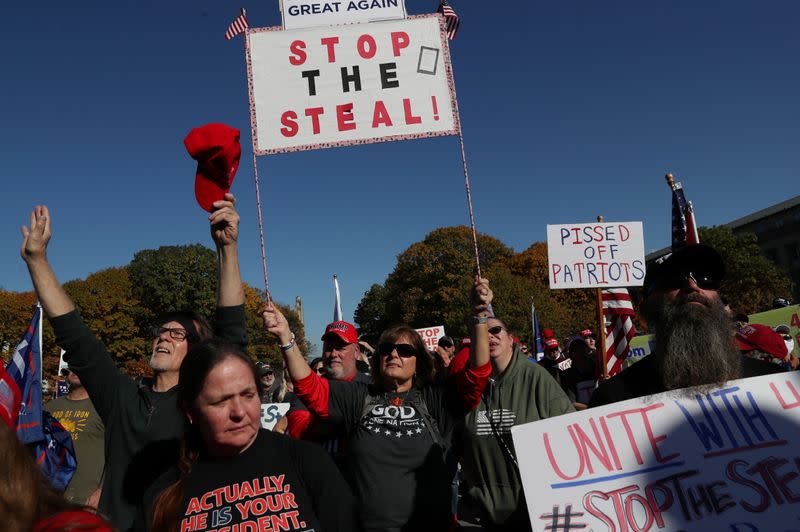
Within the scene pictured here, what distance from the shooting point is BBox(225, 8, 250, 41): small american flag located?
4.46 metres

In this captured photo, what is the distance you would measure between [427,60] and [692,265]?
8.59 feet

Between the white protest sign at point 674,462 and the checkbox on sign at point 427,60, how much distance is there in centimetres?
296

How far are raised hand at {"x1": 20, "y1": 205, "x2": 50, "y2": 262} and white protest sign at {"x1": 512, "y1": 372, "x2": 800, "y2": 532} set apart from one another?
2.21 meters

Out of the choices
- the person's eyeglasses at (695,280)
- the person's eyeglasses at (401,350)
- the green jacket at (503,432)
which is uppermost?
the person's eyeglasses at (695,280)

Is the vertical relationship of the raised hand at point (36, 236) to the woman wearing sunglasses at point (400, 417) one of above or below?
above

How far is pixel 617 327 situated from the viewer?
28.3 ft

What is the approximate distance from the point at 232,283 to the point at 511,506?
2.18 m

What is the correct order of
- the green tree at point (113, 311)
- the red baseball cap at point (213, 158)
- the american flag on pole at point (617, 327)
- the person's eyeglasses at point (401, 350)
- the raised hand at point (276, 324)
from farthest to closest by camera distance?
the green tree at point (113, 311)
the american flag on pole at point (617, 327)
the person's eyeglasses at point (401, 350)
the raised hand at point (276, 324)
the red baseball cap at point (213, 158)

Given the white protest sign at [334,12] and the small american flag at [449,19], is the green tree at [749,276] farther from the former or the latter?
the white protest sign at [334,12]

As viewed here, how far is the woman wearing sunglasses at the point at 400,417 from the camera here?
10.1 ft

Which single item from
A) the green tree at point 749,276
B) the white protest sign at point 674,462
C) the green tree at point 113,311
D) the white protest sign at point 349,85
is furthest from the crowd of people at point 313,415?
the green tree at point 113,311

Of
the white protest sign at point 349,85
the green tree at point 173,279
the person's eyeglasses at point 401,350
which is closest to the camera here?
the person's eyeglasses at point 401,350

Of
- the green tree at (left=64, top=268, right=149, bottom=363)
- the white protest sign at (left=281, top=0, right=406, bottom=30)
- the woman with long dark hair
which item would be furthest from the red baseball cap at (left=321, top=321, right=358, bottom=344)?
the green tree at (left=64, top=268, right=149, bottom=363)

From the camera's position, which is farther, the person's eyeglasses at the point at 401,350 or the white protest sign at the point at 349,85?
the white protest sign at the point at 349,85
